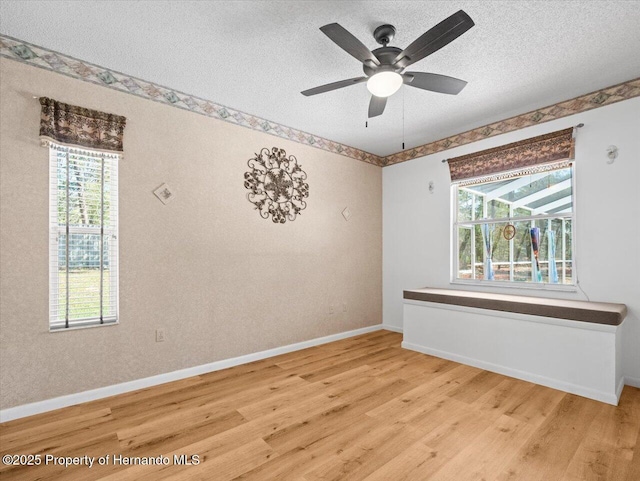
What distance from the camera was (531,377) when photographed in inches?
115

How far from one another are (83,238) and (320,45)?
2.45m

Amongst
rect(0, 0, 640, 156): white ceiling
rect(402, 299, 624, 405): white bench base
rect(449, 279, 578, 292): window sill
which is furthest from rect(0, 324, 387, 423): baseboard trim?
rect(0, 0, 640, 156): white ceiling

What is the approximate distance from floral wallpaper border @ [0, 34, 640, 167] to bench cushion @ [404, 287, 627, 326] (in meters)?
1.94

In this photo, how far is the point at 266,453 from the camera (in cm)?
187

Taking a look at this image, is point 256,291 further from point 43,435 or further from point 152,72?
point 152,72

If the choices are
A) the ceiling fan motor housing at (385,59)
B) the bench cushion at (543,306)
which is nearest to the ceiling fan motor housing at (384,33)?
the ceiling fan motor housing at (385,59)

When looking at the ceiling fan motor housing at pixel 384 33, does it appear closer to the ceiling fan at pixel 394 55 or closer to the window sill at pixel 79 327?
the ceiling fan at pixel 394 55

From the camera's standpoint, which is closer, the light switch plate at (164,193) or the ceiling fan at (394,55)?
the ceiling fan at (394,55)

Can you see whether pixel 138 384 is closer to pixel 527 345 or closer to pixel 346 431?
pixel 346 431

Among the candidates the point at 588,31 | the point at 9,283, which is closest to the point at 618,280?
the point at 588,31

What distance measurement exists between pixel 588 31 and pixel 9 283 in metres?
4.51

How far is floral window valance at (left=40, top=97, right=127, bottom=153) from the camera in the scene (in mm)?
2371

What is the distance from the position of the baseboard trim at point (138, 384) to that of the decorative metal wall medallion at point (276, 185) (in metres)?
1.58

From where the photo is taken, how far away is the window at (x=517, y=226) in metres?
3.32
